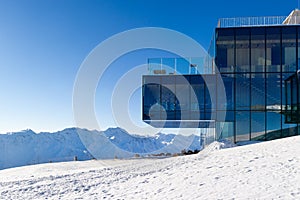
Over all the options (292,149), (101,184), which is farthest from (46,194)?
(292,149)

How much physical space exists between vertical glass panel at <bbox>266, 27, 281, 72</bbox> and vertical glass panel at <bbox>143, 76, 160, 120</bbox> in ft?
22.2

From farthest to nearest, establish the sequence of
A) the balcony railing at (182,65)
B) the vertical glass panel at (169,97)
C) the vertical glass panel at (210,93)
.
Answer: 1. the balcony railing at (182,65)
2. the vertical glass panel at (169,97)
3. the vertical glass panel at (210,93)

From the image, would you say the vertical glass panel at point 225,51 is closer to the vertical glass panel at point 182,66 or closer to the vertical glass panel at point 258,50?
the vertical glass panel at point 258,50

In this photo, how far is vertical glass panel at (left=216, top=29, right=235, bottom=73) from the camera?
1766 centimetres

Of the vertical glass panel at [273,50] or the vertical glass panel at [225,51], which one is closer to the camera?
the vertical glass panel at [273,50]

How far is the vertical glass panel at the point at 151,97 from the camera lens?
18031mm

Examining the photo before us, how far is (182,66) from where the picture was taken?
717 inches

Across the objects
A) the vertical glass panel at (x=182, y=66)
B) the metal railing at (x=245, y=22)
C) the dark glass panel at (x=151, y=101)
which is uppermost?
the metal railing at (x=245, y=22)

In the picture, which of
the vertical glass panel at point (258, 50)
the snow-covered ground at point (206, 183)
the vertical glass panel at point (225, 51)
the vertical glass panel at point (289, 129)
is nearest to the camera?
the snow-covered ground at point (206, 183)

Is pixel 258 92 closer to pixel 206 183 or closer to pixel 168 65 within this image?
pixel 168 65

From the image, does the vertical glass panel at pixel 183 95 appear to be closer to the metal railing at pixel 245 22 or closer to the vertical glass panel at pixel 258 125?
the vertical glass panel at pixel 258 125

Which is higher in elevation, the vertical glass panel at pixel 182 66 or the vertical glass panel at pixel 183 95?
the vertical glass panel at pixel 182 66

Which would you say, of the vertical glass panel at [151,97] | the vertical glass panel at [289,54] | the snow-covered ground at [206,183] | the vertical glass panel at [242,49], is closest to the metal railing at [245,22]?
the vertical glass panel at [242,49]

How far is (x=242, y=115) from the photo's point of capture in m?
17.2
